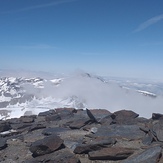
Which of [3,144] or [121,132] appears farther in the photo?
[121,132]

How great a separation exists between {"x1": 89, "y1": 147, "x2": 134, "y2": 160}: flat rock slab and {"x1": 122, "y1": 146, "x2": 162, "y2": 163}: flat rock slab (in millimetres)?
546

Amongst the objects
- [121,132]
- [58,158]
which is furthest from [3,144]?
→ [121,132]

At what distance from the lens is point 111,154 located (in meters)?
10.5

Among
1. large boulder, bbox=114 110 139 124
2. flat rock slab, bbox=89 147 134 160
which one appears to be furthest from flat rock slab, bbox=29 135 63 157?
large boulder, bbox=114 110 139 124

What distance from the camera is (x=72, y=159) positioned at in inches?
400

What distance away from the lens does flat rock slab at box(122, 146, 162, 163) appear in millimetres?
9199

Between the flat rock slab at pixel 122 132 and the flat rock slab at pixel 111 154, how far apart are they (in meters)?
2.55

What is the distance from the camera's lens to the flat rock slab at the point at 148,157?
9.20 meters

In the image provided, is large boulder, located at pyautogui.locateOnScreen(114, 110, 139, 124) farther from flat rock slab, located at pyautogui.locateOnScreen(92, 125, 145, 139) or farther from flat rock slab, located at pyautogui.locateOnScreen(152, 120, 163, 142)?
flat rock slab, located at pyautogui.locateOnScreen(152, 120, 163, 142)

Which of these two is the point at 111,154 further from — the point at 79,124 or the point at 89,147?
the point at 79,124

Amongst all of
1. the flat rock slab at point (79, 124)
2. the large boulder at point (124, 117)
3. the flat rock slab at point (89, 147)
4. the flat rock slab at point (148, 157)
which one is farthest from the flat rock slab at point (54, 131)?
the flat rock slab at point (148, 157)

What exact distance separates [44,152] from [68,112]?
1006cm

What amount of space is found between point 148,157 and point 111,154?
5.51 ft

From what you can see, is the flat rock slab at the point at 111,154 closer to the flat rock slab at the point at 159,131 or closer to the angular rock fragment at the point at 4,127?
the flat rock slab at the point at 159,131
